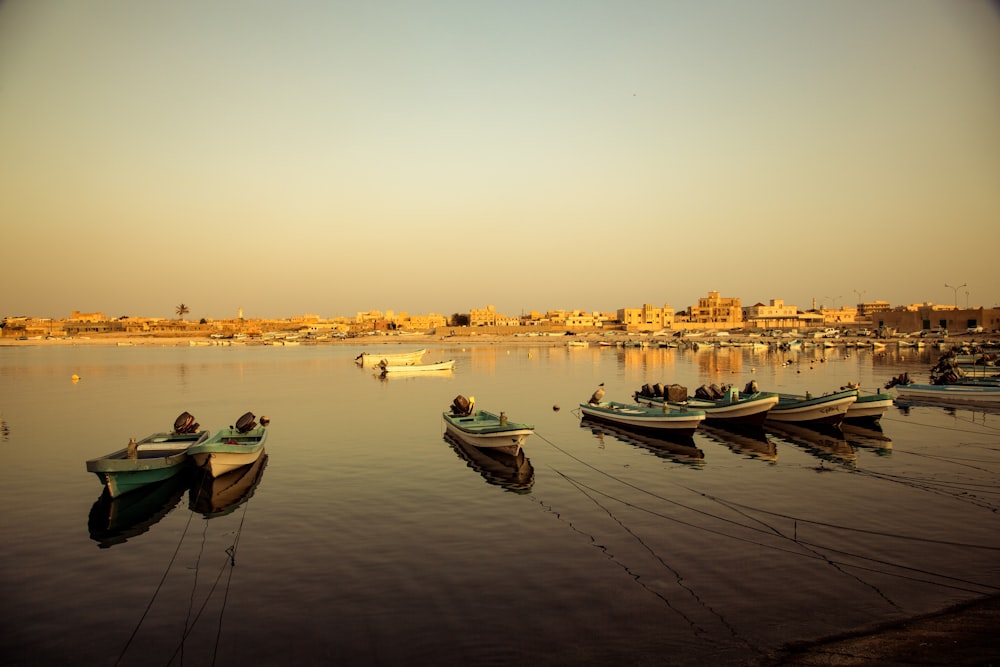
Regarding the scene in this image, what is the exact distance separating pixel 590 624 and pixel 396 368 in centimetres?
5767

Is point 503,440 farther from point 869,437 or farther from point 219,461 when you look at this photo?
point 869,437

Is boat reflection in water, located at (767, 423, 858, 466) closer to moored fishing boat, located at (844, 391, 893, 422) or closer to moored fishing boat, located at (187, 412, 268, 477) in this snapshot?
moored fishing boat, located at (844, 391, 893, 422)

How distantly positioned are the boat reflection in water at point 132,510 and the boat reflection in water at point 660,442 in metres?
16.5

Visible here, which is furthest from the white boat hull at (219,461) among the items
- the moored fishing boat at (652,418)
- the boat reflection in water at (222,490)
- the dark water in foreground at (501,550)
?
the moored fishing boat at (652,418)

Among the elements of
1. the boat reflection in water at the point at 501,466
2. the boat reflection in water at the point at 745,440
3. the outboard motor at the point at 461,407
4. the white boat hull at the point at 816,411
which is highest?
the outboard motor at the point at 461,407

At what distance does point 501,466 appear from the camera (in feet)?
72.9

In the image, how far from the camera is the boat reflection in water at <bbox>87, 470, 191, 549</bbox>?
1547cm

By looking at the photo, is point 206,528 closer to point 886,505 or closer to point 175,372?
point 886,505

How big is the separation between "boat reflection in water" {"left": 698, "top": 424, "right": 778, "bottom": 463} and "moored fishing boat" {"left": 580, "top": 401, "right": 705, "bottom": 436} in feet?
3.85

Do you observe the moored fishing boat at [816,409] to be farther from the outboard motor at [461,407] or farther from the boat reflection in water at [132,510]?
the boat reflection in water at [132,510]

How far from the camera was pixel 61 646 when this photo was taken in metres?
9.76

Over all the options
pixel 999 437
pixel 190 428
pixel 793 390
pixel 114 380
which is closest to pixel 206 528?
pixel 190 428

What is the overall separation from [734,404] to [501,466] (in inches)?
508

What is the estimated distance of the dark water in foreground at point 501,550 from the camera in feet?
32.2
